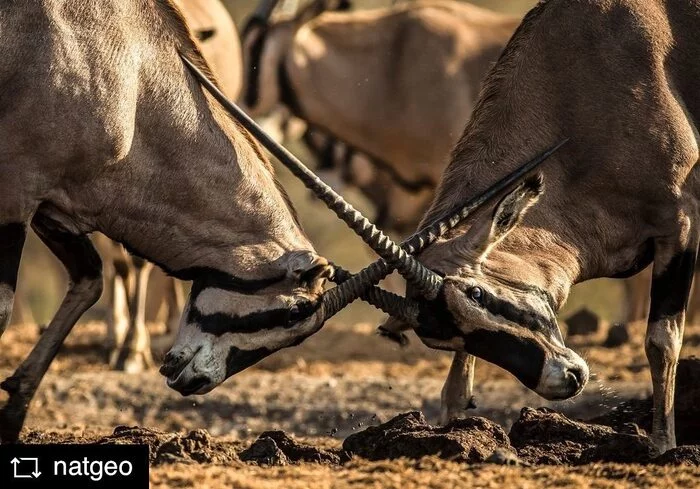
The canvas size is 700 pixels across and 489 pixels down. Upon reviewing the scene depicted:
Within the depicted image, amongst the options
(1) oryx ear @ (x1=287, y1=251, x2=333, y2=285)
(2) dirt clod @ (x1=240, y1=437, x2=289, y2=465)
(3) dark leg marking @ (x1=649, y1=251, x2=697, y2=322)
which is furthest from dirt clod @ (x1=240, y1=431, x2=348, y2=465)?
(3) dark leg marking @ (x1=649, y1=251, x2=697, y2=322)

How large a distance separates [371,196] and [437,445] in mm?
10855

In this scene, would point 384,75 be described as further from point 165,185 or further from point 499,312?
point 499,312

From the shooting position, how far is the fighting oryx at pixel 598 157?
26.5 feet

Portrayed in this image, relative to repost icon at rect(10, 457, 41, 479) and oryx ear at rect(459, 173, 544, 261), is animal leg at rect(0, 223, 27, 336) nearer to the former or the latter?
repost icon at rect(10, 457, 41, 479)

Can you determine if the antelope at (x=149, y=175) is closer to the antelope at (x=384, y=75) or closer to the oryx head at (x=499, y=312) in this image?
the oryx head at (x=499, y=312)

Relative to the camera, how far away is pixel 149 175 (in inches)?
309

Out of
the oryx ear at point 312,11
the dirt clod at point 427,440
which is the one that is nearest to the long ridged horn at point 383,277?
the dirt clod at point 427,440

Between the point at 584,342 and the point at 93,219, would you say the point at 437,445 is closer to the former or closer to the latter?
the point at 93,219

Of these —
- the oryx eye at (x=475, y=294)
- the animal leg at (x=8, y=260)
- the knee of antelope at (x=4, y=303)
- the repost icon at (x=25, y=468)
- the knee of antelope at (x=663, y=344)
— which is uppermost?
the animal leg at (x=8, y=260)

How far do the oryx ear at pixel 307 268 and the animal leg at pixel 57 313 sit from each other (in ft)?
4.08

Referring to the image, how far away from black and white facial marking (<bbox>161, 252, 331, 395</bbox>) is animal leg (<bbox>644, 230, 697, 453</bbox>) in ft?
6.10

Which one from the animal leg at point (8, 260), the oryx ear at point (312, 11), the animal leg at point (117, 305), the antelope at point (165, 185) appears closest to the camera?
the antelope at point (165, 185)

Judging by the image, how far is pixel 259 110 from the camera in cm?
1520

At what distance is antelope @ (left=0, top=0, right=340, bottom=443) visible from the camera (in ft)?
24.9
